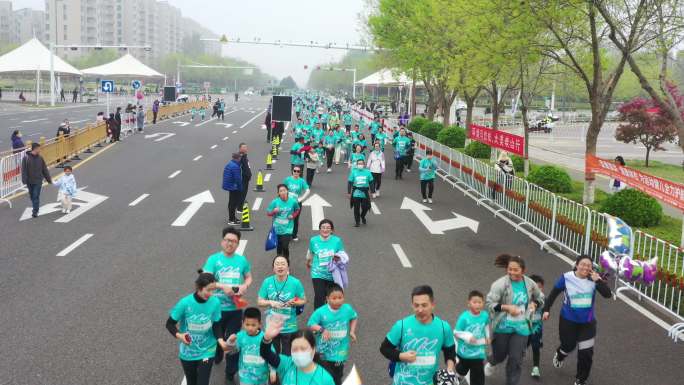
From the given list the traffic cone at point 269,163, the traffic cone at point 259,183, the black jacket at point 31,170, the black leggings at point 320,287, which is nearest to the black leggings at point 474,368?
the black leggings at point 320,287

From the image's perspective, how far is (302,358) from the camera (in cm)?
535

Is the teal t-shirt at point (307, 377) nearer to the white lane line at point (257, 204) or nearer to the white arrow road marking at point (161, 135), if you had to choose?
the white lane line at point (257, 204)

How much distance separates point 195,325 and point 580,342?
4.49m

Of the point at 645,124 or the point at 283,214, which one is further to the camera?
the point at 645,124

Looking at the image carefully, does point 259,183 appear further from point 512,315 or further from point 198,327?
point 198,327

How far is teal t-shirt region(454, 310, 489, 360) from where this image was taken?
23.8 feet

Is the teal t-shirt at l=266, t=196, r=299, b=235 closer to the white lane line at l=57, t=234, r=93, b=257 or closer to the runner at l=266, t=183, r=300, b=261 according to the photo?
the runner at l=266, t=183, r=300, b=261

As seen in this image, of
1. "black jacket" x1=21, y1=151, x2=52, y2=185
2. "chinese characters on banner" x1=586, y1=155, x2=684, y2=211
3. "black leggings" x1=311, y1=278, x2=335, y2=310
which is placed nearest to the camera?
"black leggings" x1=311, y1=278, x2=335, y2=310

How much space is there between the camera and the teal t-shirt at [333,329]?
281 inches

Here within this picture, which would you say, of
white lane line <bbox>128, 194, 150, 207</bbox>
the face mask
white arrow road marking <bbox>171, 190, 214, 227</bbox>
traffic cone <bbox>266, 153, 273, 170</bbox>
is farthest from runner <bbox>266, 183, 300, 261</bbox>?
traffic cone <bbox>266, 153, 273, 170</bbox>

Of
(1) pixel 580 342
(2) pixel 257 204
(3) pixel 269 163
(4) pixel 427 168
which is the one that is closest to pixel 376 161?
(4) pixel 427 168

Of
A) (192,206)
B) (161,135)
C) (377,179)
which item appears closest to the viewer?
(192,206)

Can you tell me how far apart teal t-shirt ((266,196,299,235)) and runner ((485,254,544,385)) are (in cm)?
487

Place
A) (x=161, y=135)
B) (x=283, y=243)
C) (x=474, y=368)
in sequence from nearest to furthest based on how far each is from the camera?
(x=474, y=368)
(x=283, y=243)
(x=161, y=135)
